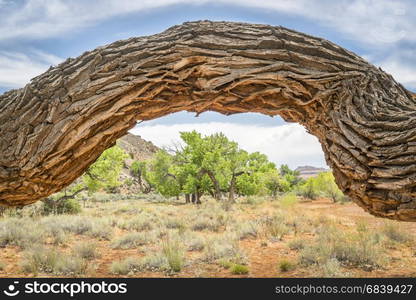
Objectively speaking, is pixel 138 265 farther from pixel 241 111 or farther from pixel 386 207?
pixel 386 207

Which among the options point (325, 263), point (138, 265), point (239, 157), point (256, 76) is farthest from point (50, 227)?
point (239, 157)

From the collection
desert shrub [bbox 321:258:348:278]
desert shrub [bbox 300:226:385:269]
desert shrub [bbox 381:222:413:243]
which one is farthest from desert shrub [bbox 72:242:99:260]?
desert shrub [bbox 381:222:413:243]

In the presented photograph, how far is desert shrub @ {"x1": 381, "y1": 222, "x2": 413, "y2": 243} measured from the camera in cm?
995

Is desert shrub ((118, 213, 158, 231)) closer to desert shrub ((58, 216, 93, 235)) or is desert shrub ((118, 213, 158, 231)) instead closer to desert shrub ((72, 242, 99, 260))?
desert shrub ((58, 216, 93, 235))

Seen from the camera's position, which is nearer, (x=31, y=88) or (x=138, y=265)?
(x=31, y=88)

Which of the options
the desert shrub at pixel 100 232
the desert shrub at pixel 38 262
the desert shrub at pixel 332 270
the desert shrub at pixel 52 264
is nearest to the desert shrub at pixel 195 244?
the desert shrub at pixel 52 264

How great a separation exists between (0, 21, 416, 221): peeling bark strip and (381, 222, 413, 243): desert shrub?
7.76 m

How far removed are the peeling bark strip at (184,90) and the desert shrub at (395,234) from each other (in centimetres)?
776

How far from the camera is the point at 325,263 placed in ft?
23.9

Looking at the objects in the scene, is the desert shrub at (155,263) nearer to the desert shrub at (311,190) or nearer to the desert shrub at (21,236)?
the desert shrub at (21,236)

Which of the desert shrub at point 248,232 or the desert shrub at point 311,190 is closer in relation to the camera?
the desert shrub at point 248,232

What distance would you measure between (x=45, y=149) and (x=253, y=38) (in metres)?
2.31

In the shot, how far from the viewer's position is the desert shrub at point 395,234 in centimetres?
995

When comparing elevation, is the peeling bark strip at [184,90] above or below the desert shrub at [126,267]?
above
